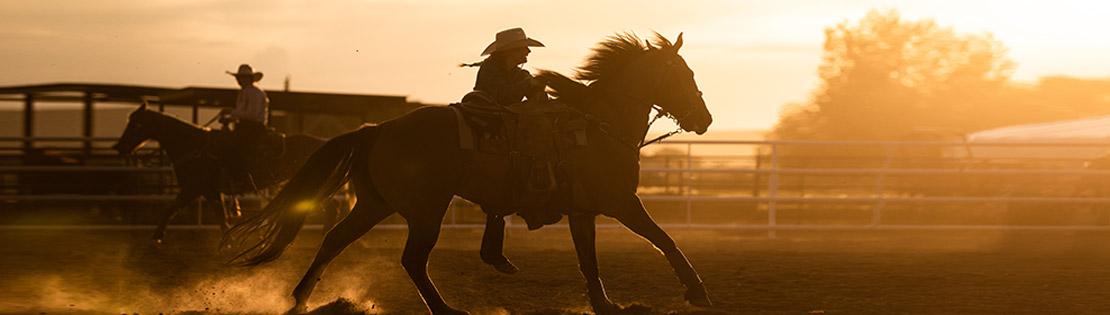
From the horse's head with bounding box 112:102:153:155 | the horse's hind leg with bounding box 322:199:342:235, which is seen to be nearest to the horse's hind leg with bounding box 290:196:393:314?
the horse's hind leg with bounding box 322:199:342:235

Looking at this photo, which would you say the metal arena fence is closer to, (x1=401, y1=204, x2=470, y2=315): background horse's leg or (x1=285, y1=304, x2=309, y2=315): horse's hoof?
(x1=285, y1=304, x2=309, y2=315): horse's hoof

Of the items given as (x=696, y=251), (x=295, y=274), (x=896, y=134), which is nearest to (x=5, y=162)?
(x=295, y=274)

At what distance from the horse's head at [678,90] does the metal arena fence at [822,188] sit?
353cm

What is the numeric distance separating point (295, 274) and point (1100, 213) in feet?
35.1

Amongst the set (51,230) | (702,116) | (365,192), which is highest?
(702,116)

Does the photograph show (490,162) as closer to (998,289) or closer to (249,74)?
(998,289)

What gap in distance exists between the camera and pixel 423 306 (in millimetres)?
5781

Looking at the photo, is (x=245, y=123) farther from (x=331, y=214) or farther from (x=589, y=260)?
(x=589, y=260)

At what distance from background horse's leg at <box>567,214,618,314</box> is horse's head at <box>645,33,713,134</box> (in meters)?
0.81

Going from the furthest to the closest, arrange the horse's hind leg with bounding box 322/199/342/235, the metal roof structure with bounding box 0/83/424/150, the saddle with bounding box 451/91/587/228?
the metal roof structure with bounding box 0/83/424/150
the horse's hind leg with bounding box 322/199/342/235
the saddle with bounding box 451/91/587/228

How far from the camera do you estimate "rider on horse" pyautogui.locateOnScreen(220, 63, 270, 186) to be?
30.8 feet

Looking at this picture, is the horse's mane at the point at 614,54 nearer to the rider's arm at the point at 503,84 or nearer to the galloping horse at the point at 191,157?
the rider's arm at the point at 503,84

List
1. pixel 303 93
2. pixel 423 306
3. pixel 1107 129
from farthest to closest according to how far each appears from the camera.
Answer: pixel 1107 129
pixel 303 93
pixel 423 306

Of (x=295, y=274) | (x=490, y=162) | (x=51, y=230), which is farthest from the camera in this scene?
(x=51, y=230)
